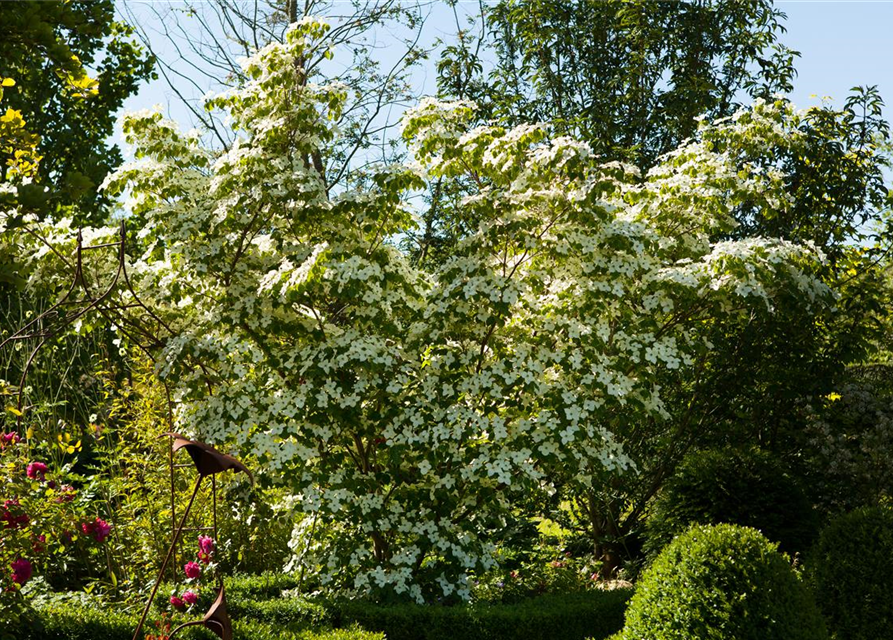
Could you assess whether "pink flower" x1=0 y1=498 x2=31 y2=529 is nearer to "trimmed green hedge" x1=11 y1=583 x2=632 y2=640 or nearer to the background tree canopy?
"trimmed green hedge" x1=11 y1=583 x2=632 y2=640

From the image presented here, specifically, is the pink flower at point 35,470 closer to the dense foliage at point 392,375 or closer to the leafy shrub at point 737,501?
the dense foliage at point 392,375

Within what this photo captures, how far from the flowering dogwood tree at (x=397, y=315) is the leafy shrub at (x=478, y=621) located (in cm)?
27

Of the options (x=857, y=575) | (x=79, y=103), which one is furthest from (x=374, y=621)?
(x=79, y=103)

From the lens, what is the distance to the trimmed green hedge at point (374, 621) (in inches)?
178

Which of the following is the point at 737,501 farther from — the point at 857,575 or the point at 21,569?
the point at 21,569

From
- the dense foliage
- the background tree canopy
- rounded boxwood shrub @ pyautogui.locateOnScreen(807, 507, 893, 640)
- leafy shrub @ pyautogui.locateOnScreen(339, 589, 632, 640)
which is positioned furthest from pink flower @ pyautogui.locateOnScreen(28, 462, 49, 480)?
rounded boxwood shrub @ pyautogui.locateOnScreen(807, 507, 893, 640)

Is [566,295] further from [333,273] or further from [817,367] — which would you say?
[817,367]

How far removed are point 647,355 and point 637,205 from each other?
4.39 ft

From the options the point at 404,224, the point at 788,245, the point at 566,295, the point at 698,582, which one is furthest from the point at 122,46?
the point at 698,582

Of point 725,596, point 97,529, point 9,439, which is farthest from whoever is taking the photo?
point 97,529

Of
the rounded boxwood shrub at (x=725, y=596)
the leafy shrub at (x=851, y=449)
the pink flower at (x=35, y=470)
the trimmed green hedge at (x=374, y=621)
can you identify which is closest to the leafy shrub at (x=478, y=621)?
the trimmed green hedge at (x=374, y=621)

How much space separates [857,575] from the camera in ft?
14.4

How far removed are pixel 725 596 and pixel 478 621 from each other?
1.62 m

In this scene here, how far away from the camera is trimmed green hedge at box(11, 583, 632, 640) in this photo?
451 cm
